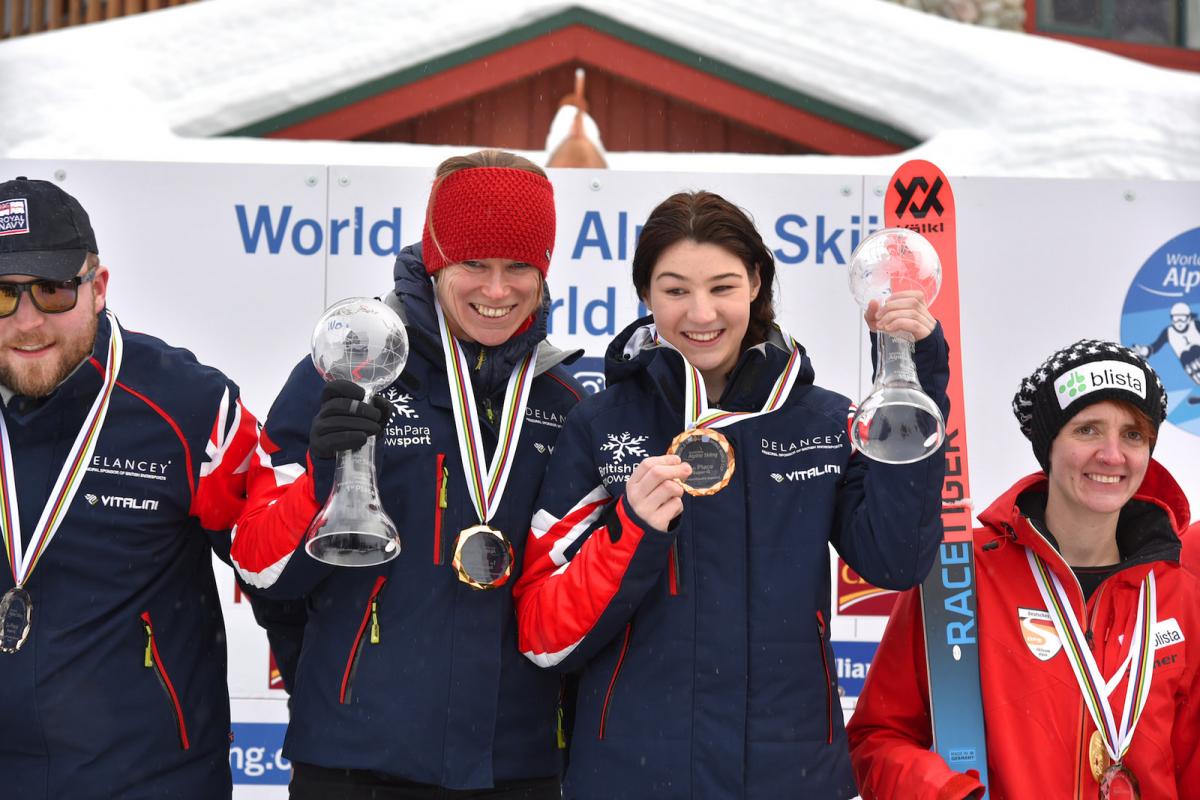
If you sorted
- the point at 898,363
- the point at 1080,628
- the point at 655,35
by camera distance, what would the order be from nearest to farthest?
the point at 898,363
the point at 1080,628
the point at 655,35

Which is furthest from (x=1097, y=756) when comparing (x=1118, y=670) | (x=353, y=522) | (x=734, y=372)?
(x=353, y=522)

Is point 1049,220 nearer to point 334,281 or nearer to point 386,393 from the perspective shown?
point 334,281

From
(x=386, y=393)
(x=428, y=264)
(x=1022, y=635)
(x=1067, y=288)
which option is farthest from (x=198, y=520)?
(x=1067, y=288)

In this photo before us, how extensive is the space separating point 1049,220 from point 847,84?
3592 mm

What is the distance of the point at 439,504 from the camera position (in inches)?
90.2

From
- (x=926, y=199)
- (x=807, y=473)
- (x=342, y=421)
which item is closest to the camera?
(x=342, y=421)

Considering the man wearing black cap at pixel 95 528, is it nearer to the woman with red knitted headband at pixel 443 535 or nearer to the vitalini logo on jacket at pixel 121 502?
the vitalini logo on jacket at pixel 121 502

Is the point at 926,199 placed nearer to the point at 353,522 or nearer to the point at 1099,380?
the point at 1099,380

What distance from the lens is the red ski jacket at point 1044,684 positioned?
2.24 meters

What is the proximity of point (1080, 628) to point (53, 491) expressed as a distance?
6.52ft

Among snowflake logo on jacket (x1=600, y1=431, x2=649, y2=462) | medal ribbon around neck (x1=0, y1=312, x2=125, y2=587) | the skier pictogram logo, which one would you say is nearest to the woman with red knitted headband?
snowflake logo on jacket (x1=600, y1=431, x2=649, y2=462)

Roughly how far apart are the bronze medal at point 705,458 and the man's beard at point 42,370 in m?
1.20

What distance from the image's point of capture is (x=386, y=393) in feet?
7.72

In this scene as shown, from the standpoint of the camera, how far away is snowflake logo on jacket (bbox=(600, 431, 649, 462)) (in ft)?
7.27
